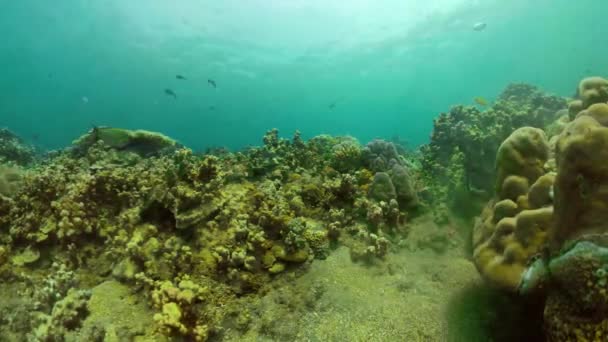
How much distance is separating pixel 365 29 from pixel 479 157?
157ft

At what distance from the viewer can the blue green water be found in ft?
146

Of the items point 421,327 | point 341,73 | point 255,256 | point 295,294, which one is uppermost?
point 341,73

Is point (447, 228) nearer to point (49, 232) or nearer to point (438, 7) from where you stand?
point (49, 232)

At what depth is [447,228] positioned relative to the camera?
18.3 feet

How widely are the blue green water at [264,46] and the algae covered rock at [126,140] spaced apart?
5.40 m

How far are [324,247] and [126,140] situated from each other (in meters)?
6.97

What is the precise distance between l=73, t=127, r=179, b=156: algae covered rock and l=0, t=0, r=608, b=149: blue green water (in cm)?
540

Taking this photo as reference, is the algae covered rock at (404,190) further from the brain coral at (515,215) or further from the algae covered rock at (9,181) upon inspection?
the algae covered rock at (9,181)

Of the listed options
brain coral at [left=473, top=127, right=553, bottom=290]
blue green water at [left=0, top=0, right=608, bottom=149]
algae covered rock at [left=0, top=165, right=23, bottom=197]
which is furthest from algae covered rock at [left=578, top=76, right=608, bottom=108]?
A: blue green water at [left=0, top=0, right=608, bottom=149]

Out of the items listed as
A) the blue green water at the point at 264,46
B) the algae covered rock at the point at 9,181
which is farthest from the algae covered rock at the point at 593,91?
the blue green water at the point at 264,46

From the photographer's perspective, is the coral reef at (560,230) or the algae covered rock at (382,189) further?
the algae covered rock at (382,189)

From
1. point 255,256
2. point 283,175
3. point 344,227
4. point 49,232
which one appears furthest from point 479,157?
point 49,232

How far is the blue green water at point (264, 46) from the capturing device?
44.5m

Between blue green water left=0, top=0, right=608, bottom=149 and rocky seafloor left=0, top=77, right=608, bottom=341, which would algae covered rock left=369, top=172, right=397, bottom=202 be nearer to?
rocky seafloor left=0, top=77, right=608, bottom=341
